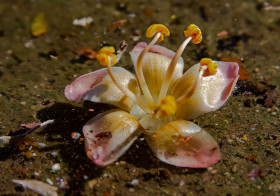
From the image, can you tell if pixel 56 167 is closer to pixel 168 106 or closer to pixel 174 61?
pixel 168 106

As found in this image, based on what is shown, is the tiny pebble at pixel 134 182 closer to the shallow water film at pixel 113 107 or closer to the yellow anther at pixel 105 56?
the shallow water film at pixel 113 107

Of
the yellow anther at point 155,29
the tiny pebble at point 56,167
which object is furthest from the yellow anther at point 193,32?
the tiny pebble at point 56,167

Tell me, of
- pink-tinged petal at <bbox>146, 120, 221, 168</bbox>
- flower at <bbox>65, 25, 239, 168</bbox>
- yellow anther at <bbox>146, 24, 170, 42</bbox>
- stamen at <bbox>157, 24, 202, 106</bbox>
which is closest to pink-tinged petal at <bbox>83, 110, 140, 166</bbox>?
flower at <bbox>65, 25, 239, 168</bbox>

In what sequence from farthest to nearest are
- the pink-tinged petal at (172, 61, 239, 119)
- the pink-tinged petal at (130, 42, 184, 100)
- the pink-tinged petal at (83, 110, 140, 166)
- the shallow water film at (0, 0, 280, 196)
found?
the pink-tinged petal at (130, 42, 184, 100), the pink-tinged petal at (172, 61, 239, 119), the shallow water film at (0, 0, 280, 196), the pink-tinged petal at (83, 110, 140, 166)

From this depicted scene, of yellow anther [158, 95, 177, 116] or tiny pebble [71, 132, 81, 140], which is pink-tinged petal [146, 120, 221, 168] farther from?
tiny pebble [71, 132, 81, 140]

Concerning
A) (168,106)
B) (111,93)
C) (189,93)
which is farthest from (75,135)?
(189,93)

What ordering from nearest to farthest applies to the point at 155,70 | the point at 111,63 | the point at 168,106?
1. the point at 168,106
2. the point at 111,63
3. the point at 155,70

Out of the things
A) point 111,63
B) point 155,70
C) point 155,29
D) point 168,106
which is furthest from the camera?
point 155,70

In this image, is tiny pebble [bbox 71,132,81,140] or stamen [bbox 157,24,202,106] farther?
tiny pebble [bbox 71,132,81,140]
